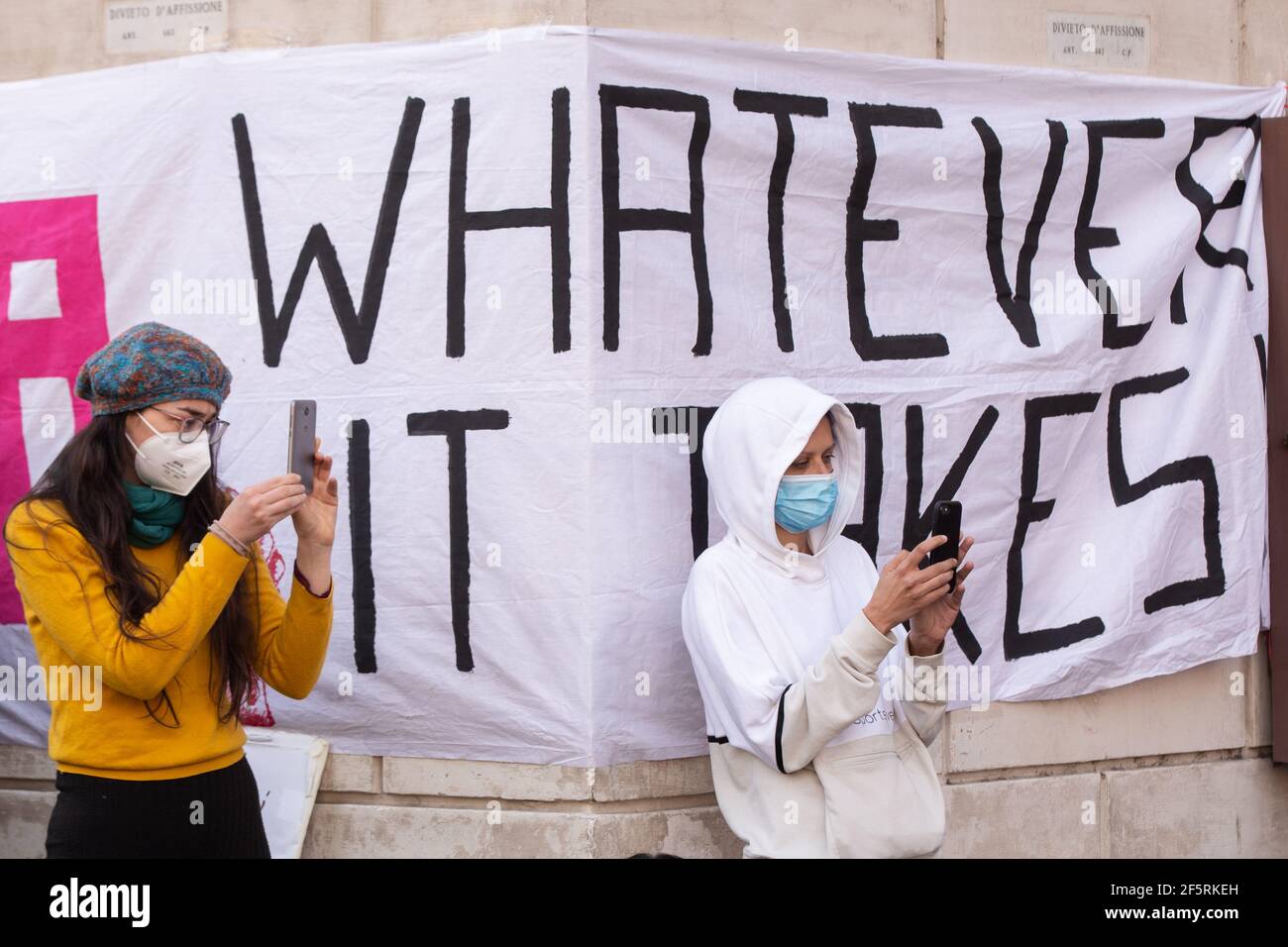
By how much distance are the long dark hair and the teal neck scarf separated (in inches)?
0.9

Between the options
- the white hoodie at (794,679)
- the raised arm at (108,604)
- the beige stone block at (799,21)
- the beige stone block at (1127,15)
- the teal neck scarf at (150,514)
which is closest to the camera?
the raised arm at (108,604)

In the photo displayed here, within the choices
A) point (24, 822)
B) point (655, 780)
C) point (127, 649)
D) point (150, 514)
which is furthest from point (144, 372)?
point (24, 822)

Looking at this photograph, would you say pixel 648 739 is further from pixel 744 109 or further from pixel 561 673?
pixel 744 109

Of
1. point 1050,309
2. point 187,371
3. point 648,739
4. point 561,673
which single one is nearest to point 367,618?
point 561,673

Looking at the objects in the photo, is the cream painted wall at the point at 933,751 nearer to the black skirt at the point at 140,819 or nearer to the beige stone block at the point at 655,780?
the beige stone block at the point at 655,780

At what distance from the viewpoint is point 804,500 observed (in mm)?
3523

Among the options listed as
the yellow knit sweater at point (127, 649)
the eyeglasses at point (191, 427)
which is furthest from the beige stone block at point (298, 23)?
the yellow knit sweater at point (127, 649)

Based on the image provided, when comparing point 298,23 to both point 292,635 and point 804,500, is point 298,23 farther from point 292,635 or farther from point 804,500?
point 804,500

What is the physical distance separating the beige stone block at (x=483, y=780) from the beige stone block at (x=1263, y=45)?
10.9 ft

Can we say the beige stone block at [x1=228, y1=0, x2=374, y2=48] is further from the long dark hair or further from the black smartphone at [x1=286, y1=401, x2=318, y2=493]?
the long dark hair

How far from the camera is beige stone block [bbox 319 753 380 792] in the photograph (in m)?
4.21

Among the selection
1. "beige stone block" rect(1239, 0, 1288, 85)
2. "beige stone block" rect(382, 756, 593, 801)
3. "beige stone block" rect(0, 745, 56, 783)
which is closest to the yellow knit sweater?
"beige stone block" rect(382, 756, 593, 801)

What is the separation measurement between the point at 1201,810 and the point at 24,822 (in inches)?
152

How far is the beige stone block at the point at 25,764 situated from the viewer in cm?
449
